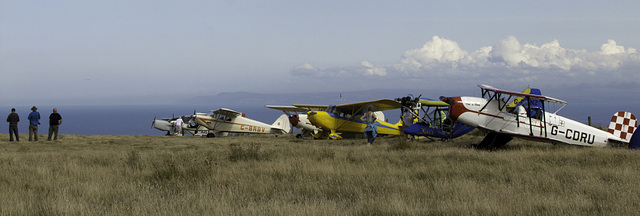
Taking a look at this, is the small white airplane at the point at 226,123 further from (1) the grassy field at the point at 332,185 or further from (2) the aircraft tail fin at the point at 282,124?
(1) the grassy field at the point at 332,185

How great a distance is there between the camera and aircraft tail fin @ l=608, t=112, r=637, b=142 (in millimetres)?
15133

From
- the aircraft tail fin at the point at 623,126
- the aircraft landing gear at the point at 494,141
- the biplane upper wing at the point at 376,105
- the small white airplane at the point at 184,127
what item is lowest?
the small white airplane at the point at 184,127

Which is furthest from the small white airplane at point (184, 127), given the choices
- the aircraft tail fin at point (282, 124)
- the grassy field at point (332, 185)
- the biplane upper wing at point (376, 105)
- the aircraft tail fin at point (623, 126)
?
the aircraft tail fin at point (623, 126)

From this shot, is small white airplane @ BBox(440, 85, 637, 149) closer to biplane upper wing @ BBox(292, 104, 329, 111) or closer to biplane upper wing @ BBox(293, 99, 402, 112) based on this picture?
biplane upper wing @ BBox(293, 99, 402, 112)

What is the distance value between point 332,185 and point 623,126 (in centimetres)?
1220

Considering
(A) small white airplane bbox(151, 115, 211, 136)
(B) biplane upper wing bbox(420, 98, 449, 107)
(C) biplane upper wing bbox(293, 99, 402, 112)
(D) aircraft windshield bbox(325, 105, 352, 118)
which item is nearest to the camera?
(B) biplane upper wing bbox(420, 98, 449, 107)

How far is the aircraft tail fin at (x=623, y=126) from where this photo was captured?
15.1 metres

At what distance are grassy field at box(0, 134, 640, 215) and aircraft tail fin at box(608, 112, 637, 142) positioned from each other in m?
4.68

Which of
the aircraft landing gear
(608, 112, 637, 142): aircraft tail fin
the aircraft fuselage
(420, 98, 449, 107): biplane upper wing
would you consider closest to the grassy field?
the aircraft fuselage

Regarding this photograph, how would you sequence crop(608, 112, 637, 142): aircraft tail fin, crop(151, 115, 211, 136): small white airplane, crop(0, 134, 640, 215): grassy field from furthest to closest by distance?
1. crop(151, 115, 211, 136): small white airplane
2. crop(608, 112, 637, 142): aircraft tail fin
3. crop(0, 134, 640, 215): grassy field

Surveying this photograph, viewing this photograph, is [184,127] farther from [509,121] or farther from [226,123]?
[509,121]

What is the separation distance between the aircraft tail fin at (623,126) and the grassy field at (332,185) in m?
4.68

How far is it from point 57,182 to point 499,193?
647 centimetres

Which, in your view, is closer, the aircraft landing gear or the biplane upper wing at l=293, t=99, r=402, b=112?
the aircraft landing gear
